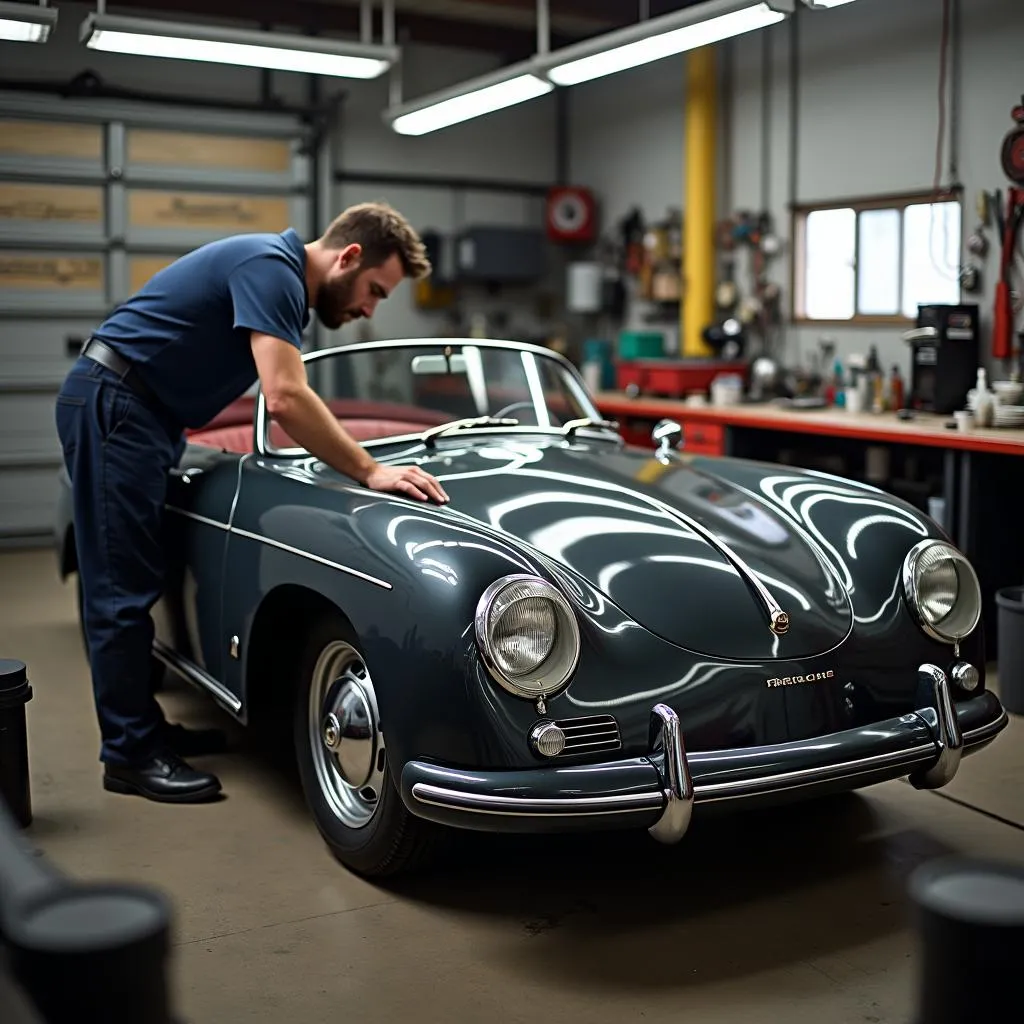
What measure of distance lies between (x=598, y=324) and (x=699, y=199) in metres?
1.91

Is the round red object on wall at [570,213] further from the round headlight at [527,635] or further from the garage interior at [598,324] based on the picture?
the round headlight at [527,635]

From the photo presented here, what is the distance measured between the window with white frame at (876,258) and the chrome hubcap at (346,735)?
4.78 metres

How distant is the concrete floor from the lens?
250cm

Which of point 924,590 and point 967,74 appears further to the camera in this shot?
point 967,74

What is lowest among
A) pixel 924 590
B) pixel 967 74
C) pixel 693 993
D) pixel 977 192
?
pixel 693 993

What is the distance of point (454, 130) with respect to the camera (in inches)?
390

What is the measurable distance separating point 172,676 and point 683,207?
214 inches

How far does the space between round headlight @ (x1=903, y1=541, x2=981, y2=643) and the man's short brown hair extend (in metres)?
1.51

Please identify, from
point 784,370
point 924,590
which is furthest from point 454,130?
point 924,590

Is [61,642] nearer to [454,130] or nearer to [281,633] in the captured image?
[281,633]

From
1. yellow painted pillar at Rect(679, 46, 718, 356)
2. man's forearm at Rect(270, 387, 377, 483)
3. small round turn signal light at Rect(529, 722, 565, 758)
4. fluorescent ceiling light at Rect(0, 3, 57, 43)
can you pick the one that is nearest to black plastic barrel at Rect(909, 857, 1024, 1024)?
small round turn signal light at Rect(529, 722, 565, 758)

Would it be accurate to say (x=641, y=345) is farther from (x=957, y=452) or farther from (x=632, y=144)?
(x=957, y=452)

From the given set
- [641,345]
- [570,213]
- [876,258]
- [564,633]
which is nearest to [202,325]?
[564,633]

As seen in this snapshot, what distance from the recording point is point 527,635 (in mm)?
2658
